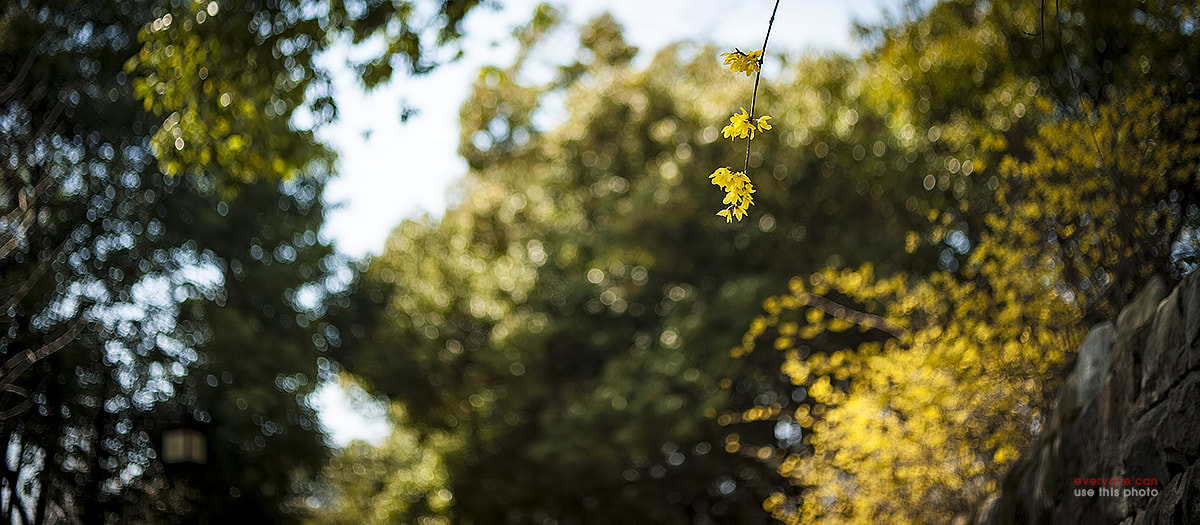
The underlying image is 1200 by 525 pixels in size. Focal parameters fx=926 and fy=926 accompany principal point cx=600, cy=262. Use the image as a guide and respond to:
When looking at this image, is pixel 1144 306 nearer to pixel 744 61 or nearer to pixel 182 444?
pixel 744 61

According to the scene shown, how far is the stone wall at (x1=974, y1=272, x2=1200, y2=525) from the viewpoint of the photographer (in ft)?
8.03

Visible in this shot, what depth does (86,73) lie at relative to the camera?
26.9ft

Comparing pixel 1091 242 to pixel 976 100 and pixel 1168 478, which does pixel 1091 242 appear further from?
pixel 976 100

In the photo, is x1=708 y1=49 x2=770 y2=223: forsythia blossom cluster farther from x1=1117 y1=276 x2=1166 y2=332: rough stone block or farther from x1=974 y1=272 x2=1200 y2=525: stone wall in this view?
x1=1117 y1=276 x2=1166 y2=332: rough stone block

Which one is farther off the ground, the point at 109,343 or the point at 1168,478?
the point at 109,343

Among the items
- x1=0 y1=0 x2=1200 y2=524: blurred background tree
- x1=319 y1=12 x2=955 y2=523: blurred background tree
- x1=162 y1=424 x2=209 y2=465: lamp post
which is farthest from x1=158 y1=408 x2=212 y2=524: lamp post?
x1=319 y1=12 x2=955 y2=523: blurred background tree

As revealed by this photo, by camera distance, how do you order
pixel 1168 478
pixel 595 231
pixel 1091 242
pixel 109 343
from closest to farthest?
pixel 1168 478
pixel 1091 242
pixel 109 343
pixel 595 231

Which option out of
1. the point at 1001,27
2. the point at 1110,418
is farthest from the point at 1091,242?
the point at 1001,27

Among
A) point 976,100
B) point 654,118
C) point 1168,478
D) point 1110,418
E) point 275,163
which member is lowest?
point 1168,478

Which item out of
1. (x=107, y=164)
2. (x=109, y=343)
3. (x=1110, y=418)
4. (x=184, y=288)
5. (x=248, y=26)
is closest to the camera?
(x=1110, y=418)

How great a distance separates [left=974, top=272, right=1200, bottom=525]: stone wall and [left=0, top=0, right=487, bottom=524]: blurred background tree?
125 inches

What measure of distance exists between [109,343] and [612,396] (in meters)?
4.63

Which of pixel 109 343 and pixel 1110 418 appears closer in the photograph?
pixel 1110 418

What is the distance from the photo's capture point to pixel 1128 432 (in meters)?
2.78
